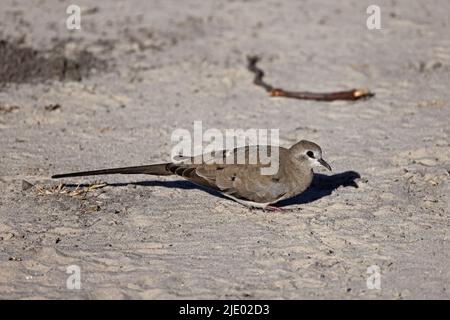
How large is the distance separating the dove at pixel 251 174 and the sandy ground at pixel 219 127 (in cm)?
23

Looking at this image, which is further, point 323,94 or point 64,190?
point 323,94

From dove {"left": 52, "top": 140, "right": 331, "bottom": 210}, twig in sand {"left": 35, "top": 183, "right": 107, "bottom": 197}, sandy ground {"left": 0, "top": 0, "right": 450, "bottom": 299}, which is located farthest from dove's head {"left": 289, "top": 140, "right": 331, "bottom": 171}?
twig in sand {"left": 35, "top": 183, "right": 107, "bottom": 197}

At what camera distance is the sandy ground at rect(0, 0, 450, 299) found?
5.85m

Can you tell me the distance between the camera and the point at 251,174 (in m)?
6.64

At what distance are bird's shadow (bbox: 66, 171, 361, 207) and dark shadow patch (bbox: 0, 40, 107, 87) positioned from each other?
9.74ft

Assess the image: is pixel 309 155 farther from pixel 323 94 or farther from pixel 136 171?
pixel 323 94

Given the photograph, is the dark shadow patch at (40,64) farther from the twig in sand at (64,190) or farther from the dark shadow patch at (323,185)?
the dark shadow patch at (323,185)

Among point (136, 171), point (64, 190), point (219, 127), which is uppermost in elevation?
point (219, 127)

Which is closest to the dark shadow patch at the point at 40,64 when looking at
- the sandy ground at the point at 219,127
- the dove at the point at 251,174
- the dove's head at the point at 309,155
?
the sandy ground at the point at 219,127

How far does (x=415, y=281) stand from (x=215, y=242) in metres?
1.52

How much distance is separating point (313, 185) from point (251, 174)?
979mm

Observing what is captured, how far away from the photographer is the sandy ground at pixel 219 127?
19.2ft

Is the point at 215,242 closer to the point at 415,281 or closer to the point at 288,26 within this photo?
the point at 415,281

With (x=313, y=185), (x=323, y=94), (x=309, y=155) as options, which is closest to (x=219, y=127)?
(x=323, y=94)
